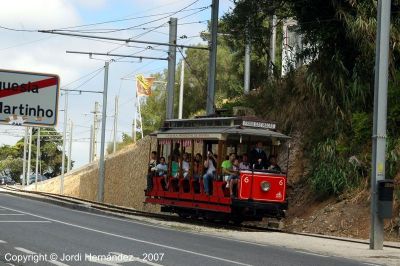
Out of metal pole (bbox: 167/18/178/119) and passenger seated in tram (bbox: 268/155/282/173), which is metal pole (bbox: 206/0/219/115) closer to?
metal pole (bbox: 167/18/178/119)

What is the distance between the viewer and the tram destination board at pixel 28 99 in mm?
7445

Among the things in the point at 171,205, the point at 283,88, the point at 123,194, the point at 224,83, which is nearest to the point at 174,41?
the point at 283,88

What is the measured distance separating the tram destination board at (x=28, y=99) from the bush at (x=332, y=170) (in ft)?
49.2

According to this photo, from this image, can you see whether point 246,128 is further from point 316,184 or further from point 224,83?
point 224,83

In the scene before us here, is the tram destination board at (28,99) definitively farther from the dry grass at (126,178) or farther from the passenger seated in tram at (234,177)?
the dry grass at (126,178)

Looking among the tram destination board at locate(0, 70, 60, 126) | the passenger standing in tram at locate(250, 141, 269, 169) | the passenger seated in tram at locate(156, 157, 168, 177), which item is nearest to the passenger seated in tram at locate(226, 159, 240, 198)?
the passenger standing in tram at locate(250, 141, 269, 169)

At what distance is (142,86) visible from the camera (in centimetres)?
5581

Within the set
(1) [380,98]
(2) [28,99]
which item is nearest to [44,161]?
(1) [380,98]

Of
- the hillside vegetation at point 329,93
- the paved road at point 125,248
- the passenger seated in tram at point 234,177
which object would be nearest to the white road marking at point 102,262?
the paved road at point 125,248

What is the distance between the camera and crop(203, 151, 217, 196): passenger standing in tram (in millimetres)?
21203

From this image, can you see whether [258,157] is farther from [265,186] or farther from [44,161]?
[44,161]

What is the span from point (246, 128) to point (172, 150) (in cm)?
359

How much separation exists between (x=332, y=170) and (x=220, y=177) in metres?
3.73

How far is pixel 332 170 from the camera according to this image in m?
21.8
